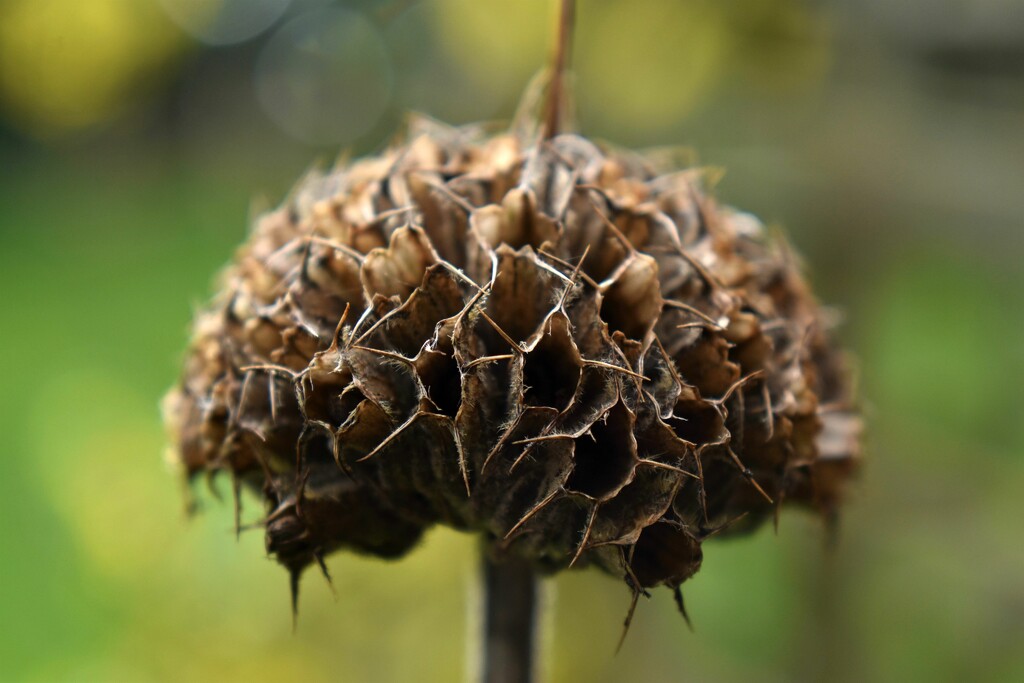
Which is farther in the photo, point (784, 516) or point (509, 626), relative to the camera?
point (784, 516)

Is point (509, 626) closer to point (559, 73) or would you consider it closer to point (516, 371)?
point (516, 371)

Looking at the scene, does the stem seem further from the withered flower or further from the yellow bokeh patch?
the yellow bokeh patch

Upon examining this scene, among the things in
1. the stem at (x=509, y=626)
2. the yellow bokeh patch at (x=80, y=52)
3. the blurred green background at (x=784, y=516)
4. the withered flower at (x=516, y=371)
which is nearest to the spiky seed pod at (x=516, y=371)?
the withered flower at (x=516, y=371)

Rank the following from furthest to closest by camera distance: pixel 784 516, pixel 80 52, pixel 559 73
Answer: pixel 80 52 → pixel 784 516 → pixel 559 73

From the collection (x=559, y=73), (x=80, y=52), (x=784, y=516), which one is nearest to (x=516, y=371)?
(x=559, y=73)

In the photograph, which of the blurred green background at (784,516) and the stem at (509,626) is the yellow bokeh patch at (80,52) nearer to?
the blurred green background at (784,516)
